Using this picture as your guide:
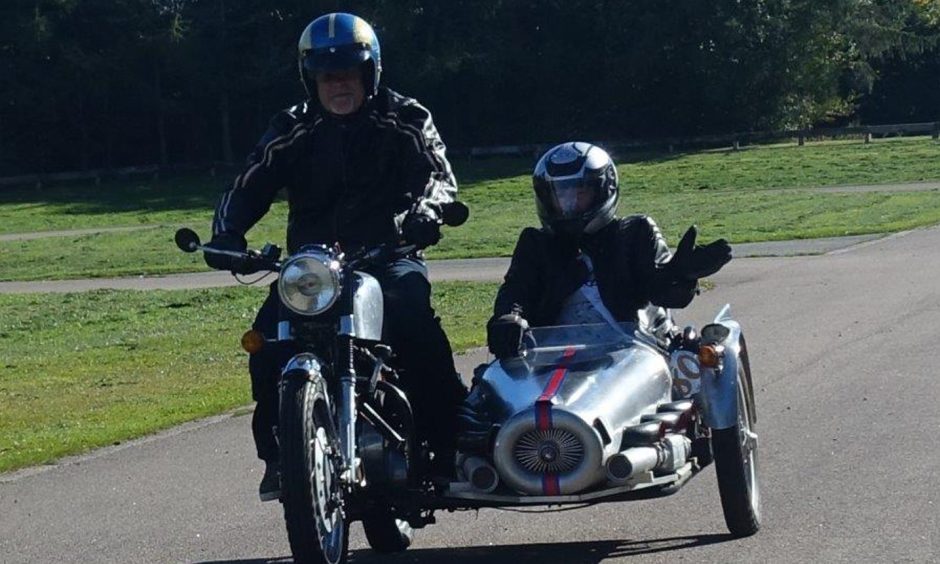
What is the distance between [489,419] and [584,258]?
3.65ft

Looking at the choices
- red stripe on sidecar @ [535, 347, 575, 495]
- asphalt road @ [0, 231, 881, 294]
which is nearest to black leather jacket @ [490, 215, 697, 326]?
red stripe on sidecar @ [535, 347, 575, 495]

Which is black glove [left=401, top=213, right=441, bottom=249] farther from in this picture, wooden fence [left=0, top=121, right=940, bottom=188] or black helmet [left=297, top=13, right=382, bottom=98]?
wooden fence [left=0, top=121, right=940, bottom=188]

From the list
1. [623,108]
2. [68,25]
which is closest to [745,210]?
[623,108]

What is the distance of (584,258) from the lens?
758 centimetres

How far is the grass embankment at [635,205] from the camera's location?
102 ft

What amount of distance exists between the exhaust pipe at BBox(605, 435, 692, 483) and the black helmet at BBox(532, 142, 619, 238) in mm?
1103

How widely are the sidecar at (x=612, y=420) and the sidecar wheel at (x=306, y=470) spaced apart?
758 mm

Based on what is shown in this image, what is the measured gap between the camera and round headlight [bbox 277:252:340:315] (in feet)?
19.7

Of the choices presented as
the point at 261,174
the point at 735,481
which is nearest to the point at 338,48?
the point at 261,174

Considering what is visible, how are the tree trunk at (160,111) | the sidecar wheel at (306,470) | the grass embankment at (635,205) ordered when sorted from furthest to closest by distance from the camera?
the tree trunk at (160,111) < the grass embankment at (635,205) < the sidecar wheel at (306,470)

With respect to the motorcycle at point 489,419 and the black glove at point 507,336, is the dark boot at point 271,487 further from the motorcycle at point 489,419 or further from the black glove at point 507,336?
the black glove at point 507,336

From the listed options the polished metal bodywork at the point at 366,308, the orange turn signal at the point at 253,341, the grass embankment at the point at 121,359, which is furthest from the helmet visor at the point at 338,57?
the grass embankment at the point at 121,359

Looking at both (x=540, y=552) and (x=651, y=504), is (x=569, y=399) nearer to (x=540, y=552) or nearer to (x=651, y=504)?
(x=540, y=552)

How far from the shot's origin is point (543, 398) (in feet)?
21.2
